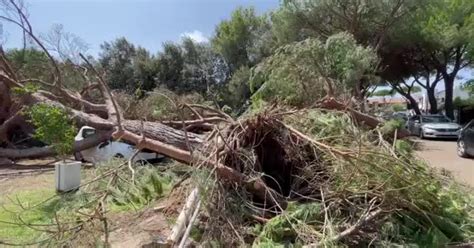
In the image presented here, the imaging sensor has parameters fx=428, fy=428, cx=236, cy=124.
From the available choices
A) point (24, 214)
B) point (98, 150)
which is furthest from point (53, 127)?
point (98, 150)

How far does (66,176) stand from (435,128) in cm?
1954

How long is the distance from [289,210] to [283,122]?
1.32 meters

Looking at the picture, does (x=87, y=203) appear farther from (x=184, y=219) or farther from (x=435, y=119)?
(x=435, y=119)

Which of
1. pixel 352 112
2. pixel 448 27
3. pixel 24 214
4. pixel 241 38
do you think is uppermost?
pixel 241 38

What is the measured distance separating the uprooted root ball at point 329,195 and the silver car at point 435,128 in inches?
683

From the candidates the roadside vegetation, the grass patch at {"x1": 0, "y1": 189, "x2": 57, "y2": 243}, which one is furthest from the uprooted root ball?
the grass patch at {"x1": 0, "y1": 189, "x2": 57, "y2": 243}

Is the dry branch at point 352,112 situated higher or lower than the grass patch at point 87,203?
higher

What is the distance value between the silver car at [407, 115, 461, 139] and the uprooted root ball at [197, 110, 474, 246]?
17.3m

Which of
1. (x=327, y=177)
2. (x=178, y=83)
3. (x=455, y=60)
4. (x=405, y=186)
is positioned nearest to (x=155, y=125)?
(x=327, y=177)

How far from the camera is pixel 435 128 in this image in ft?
72.5

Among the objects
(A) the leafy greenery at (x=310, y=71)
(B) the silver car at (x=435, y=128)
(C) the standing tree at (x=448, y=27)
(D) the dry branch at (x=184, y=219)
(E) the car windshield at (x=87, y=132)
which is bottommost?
(B) the silver car at (x=435, y=128)

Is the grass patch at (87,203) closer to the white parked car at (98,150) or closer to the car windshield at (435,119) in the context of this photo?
the white parked car at (98,150)

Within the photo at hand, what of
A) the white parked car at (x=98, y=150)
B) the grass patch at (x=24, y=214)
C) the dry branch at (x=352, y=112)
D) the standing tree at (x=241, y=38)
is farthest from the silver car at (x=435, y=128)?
the grass patch at (x=24, y=214)

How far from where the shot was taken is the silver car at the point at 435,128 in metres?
21.7
